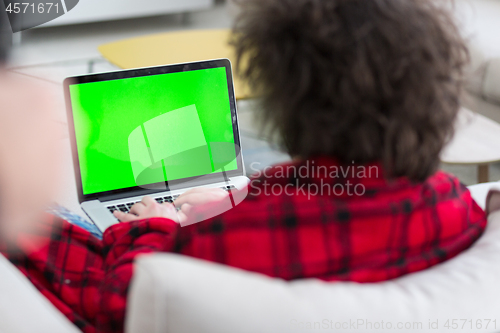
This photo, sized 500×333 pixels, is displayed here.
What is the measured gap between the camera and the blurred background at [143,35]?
→ 8.09 ft

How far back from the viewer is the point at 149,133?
1088 millimetres

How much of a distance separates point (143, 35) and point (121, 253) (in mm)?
3970

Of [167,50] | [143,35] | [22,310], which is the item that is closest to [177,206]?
[22,310]

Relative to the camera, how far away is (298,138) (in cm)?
61

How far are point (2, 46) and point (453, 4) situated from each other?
61 cm

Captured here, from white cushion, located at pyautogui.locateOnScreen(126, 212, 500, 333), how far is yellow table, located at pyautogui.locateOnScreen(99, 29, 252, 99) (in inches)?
71.2

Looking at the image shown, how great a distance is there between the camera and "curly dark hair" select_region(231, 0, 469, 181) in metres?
0.55

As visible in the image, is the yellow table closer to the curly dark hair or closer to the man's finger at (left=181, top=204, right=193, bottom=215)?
the man's finger at (left=181, top=204, right=193, bottom=215)

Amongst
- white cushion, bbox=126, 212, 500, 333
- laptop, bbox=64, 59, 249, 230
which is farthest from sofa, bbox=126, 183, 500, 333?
laptop, bbox=64, 59, 249, 230

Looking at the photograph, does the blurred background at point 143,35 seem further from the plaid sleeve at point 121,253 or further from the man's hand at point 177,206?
the plaid sleeve at point 121,253

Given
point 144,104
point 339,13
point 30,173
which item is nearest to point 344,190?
point 339,13

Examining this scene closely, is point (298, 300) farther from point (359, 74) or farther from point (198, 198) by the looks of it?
point (198, 198)

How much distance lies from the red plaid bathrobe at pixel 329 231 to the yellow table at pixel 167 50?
1.70 meters

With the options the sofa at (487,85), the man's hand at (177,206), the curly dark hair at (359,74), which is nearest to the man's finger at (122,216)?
the man's hand at (177,206)
